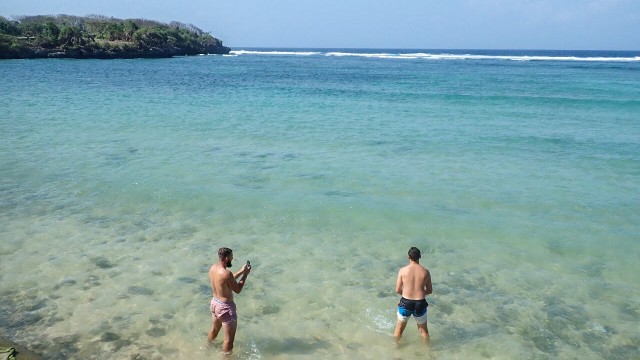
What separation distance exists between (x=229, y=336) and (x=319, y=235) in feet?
14.9

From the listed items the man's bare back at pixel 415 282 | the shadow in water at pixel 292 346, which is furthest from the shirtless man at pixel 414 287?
the shadow in water at pixel 292 346

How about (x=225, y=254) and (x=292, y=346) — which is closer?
(x=225, y=254)

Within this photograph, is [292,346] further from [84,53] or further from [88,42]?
[88,42]

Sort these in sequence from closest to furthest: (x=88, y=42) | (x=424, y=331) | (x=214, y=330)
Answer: (x=214, y=330)
(x=424, y=331)
(x=88, y=42)

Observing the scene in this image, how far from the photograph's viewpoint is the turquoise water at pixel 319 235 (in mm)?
7535

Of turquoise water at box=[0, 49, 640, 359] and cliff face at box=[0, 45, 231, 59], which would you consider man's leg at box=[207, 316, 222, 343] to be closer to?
turquoise water at box=[0, 49, 640, 359]

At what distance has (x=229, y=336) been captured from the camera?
6805 mm

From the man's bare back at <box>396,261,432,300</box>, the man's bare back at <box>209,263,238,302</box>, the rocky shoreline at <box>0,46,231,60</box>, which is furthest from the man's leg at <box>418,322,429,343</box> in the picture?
the rocky shoreline at <box>0,46,231,60</box>

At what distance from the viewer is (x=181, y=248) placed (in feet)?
33.7

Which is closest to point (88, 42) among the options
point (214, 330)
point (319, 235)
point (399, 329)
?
point (319, 235)

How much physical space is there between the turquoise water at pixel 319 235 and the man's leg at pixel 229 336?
253mm

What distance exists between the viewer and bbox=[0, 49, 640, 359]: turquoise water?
7.54m

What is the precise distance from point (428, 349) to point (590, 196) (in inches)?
346

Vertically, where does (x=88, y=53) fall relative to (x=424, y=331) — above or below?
above
